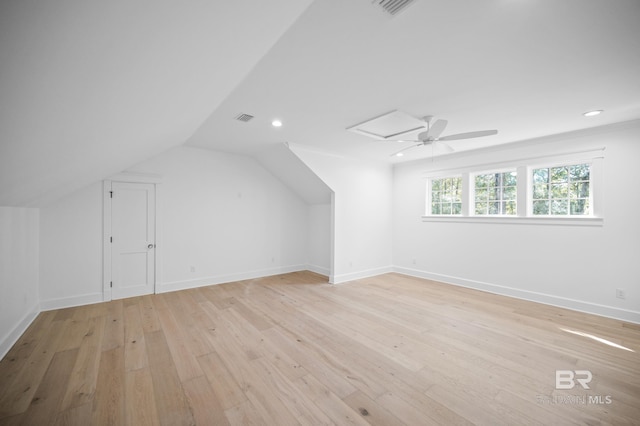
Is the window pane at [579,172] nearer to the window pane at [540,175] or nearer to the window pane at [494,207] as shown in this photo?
the window pane at [540,175]

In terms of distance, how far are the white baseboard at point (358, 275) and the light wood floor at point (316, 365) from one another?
53.3 inches

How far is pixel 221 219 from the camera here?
5219 millimetres

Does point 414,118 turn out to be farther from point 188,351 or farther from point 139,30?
point 188,351

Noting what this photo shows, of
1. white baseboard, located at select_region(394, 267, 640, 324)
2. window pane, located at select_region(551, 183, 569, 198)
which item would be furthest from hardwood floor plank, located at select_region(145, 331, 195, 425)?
window pane, located at select_region(551, 183, 569, 198)

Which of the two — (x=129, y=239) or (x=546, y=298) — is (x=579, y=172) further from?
(x=129, y=239)

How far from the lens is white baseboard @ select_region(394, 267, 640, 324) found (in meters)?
3.48

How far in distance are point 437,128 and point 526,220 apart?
267 cm

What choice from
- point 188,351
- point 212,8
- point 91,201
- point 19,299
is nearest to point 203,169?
point 91,201

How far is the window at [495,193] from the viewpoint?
15.2 ft

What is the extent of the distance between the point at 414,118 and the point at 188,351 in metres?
3.78

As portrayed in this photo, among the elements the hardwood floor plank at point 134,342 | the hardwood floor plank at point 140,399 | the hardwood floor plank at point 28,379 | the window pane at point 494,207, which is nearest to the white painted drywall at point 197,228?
the hardwood floor plank at point 134,342

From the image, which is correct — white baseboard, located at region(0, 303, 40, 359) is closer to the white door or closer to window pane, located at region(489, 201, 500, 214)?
the white door

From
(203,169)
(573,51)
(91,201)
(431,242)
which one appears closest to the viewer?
(573,51)

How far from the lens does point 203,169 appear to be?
5000 mm
